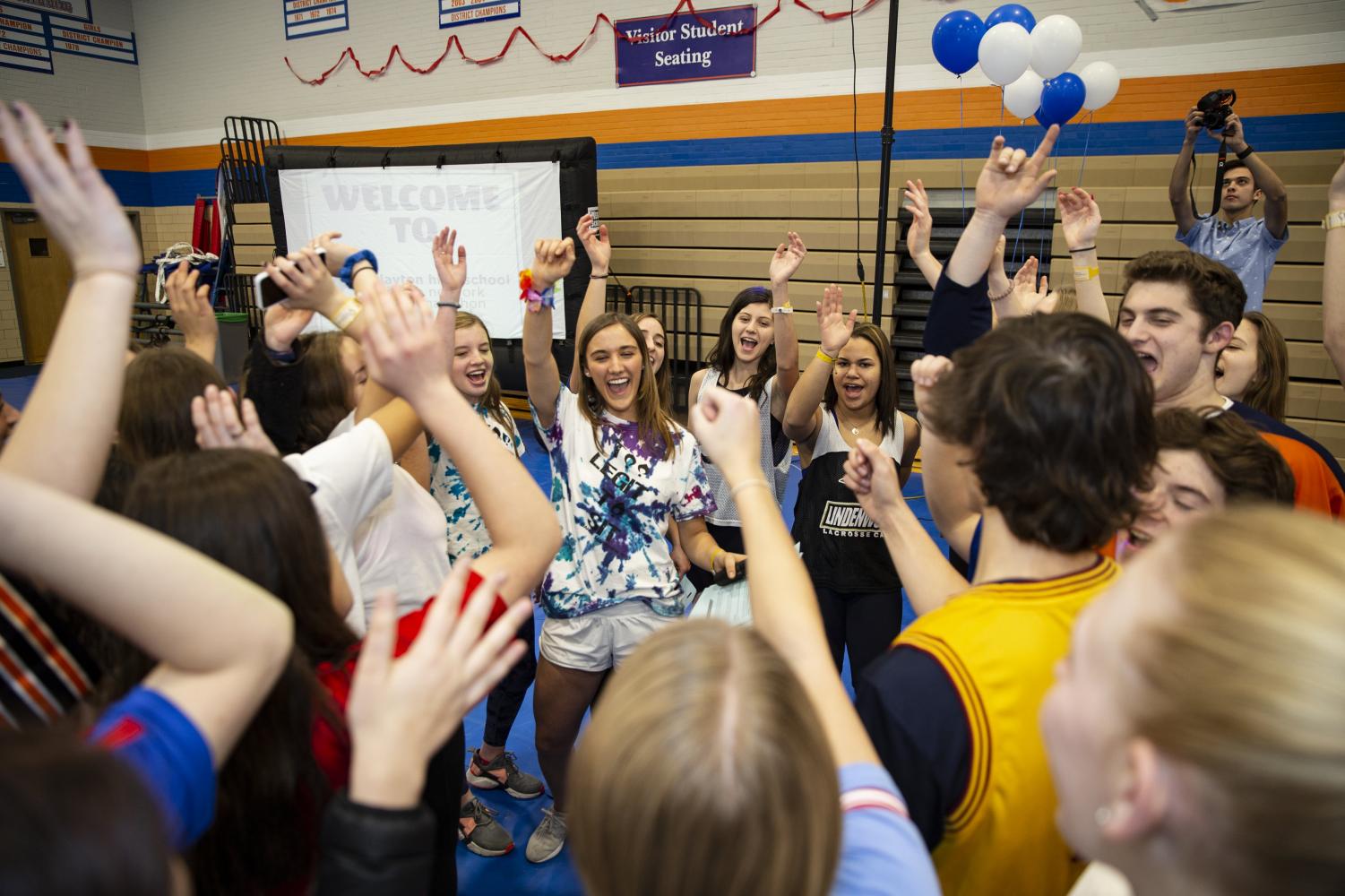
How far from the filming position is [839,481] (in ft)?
9.07

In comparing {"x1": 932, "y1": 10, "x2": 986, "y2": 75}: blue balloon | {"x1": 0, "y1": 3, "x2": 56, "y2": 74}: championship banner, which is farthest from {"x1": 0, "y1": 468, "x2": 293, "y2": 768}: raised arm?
{"x1": 0, "y1": 3, "x2": 56, "y2": 74}: championship banner

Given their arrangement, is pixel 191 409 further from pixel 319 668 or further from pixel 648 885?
pixel 648 885

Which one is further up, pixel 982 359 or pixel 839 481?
pixel 982 359

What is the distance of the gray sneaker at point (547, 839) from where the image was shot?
98.7 inches

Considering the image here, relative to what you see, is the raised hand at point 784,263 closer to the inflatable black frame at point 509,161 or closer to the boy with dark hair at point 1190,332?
the boy with dark hair at point 1190,332

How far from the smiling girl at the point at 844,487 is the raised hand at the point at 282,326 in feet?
5.18

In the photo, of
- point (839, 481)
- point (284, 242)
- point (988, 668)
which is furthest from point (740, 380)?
point (284, 242)

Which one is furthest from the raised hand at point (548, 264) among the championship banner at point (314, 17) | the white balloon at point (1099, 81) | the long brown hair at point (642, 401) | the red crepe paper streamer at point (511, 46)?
the championship banner at point (314, 17)

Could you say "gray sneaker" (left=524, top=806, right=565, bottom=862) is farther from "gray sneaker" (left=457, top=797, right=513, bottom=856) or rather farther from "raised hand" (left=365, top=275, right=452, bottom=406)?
"raised hand" (left=365, top=275, right=452, bottom=406)

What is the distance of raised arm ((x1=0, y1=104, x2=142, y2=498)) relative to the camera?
3.22ft

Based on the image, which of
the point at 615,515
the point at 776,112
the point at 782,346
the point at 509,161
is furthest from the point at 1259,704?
the point at 509,161

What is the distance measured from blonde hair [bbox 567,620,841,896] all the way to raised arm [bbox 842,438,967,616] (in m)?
0.80

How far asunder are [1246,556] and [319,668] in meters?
1.09

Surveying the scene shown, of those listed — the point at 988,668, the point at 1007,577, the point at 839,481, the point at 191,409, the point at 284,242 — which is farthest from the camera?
the point at 284,242
